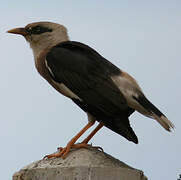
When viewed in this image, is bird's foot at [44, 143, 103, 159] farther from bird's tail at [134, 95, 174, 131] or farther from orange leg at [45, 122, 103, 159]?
bird's tail at [134, 95, 174, 131]

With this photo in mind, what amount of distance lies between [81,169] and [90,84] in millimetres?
1420

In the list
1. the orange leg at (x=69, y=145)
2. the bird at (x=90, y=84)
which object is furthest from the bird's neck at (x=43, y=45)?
the orange leg at (x=69, y=145)

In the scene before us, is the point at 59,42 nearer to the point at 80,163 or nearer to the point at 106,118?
the point at 106,118

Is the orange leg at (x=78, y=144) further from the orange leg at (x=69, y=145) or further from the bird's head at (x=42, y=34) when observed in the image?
the bird's head at (x=42, y=34)

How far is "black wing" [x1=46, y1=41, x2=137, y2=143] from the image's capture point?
5258mm

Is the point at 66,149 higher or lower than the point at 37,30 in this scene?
lower

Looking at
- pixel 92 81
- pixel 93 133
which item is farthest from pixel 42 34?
pixel 93 133

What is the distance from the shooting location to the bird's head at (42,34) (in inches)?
248

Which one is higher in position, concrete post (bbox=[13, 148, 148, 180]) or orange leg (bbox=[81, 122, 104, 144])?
concrete post (bbox=[13, 148, 148, 180])

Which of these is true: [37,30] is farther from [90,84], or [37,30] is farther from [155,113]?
[155,113]

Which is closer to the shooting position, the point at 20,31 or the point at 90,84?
the point at 90,84

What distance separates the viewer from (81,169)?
4.43m

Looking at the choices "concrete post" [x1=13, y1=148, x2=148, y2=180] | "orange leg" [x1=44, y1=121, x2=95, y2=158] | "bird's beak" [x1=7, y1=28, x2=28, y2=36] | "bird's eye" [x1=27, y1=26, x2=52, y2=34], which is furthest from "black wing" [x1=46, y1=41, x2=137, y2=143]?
"bird's beak" [x1=7, y1=28, x2=28, y2=36]

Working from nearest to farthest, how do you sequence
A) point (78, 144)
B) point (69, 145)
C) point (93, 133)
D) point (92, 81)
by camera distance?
point (69, 145) → point (78, 144) → point (92, 81) → point (93, 133)
